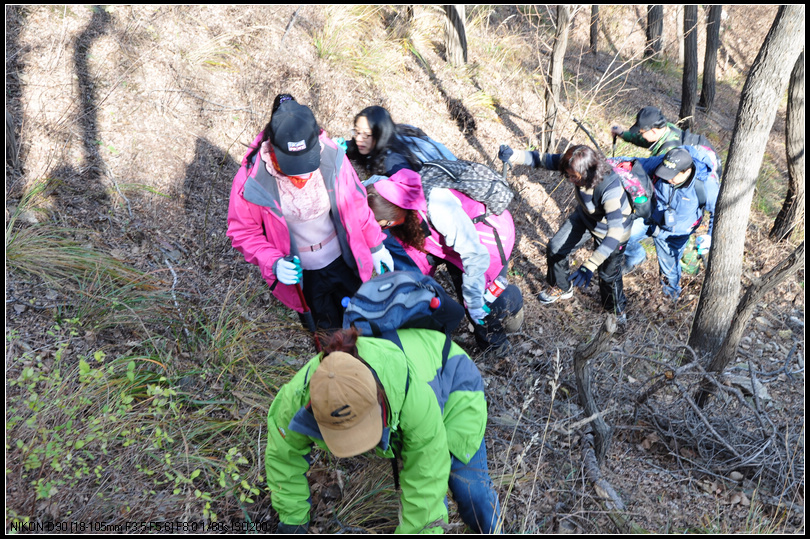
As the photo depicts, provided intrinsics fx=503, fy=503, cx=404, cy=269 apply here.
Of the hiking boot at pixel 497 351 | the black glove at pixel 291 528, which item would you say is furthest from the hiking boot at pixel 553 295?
the black glove at pixel 291 528

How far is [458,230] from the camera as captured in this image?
3.41 meters

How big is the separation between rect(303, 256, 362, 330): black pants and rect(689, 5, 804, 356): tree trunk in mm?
2826

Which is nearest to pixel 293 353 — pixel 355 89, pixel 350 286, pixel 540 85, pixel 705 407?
pixel 350 286

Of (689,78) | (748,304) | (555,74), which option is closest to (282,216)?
(748,304)

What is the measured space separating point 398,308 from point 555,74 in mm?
5066

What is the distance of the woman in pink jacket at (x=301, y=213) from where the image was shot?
2.99 meters

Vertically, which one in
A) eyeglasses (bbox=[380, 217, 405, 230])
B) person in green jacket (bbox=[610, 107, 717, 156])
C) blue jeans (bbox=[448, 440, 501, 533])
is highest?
person in green jacket (bbox=[610, 107, 717, 156])

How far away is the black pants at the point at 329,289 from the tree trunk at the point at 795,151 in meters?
6.12

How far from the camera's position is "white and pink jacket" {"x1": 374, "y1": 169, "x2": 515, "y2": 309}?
3398 millimetres

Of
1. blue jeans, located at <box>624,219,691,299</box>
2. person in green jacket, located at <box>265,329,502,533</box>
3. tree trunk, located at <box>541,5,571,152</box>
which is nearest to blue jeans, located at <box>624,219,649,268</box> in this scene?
blue jeans, located at <box>624,219,691,299</box>

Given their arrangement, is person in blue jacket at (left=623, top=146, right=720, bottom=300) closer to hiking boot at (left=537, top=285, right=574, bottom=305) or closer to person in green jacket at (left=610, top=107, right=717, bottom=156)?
person in green jacket at (left=610, top=107, right=717, bottom=156)

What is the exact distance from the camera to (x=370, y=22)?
24.9 feet

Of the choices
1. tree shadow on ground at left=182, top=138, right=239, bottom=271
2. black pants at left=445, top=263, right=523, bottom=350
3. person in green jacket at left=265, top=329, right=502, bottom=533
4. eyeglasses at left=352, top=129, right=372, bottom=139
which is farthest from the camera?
tree shadow on ground at left=182, top=138, right=239, bottom=271

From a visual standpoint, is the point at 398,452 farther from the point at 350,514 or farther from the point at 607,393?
the point at 607,393
